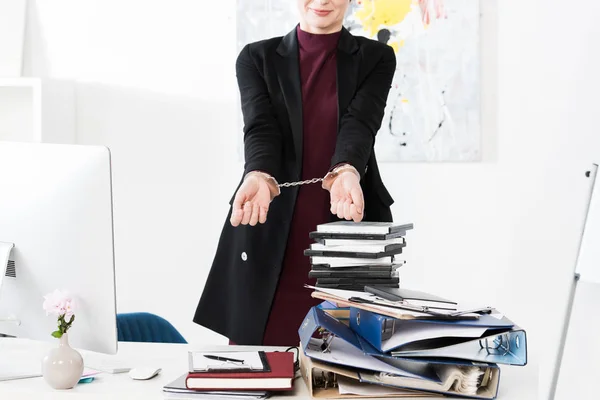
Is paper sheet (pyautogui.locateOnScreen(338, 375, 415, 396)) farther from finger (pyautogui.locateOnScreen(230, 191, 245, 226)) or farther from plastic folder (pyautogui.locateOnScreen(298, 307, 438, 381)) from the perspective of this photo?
finger (pyautogui.locateOnScreen(230, 191, 245, 226))

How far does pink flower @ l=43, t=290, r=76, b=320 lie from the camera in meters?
1.37

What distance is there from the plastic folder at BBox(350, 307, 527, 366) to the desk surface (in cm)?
9

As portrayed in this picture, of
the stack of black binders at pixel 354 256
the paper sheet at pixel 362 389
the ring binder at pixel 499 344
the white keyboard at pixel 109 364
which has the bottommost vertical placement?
the white keyboard at pixel 109 364

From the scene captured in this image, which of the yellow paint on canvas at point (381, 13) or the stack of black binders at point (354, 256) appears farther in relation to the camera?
the yellow paint on canvas at point (381, 13)

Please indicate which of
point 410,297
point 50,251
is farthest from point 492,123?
point 50,251

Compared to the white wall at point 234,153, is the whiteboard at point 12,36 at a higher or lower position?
higher

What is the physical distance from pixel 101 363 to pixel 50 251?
0.29m

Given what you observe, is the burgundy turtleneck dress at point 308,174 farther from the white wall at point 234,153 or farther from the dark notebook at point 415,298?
the white wall at point 234,153

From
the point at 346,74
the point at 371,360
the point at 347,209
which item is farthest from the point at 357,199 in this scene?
the point at 371,360

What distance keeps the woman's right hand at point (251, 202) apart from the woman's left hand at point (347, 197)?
163mm

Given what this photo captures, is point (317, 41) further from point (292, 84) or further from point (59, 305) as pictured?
point (59, 305)

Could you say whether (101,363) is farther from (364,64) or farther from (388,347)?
(364,64)

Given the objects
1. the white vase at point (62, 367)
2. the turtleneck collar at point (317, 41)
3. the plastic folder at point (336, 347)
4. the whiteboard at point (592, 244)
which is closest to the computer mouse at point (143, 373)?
the white vase at point (62, 367)

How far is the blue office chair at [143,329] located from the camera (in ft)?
7.41
